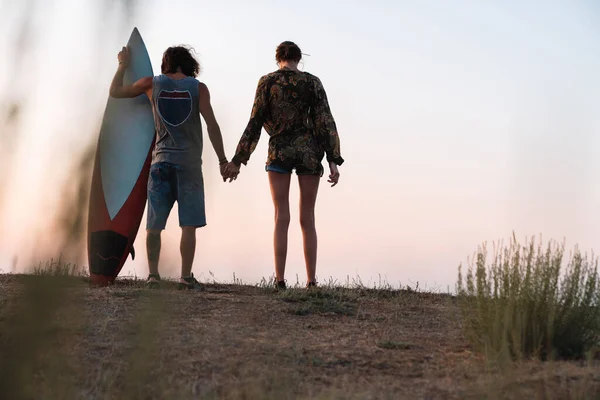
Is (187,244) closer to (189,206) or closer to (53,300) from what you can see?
(189,206)

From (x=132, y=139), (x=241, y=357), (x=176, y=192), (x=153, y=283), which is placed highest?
(x=132, y=139)

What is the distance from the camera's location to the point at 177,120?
620 centimetres

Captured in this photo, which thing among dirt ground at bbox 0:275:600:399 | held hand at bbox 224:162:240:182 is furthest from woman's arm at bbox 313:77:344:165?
dirt ground at bbox 0:275:600:399

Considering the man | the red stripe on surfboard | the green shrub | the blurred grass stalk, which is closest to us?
the blurred grass stalk

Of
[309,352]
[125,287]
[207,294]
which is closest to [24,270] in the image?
[309,352]

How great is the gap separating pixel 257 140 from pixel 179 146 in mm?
651

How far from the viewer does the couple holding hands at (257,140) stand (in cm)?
615

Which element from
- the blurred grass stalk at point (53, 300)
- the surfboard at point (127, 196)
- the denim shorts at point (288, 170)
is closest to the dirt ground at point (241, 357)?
the blurred grass stalk at point (53, 300)

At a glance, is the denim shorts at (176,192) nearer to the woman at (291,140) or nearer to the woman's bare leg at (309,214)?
the woman at (291,140)

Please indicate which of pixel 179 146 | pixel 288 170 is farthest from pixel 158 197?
pixel 288 170

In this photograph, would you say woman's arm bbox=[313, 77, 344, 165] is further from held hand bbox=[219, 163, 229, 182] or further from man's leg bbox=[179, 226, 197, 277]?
man's leg bbox=[179, 226, 197, 277]

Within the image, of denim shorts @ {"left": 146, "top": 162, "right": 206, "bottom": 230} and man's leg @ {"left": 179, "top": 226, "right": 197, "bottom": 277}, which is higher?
denim shorts @ {"left": 146, "top": 162, "right": 206, "bottom": 230}

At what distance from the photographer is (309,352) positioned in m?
4.09

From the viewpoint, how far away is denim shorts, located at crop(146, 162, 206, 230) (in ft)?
20.3
